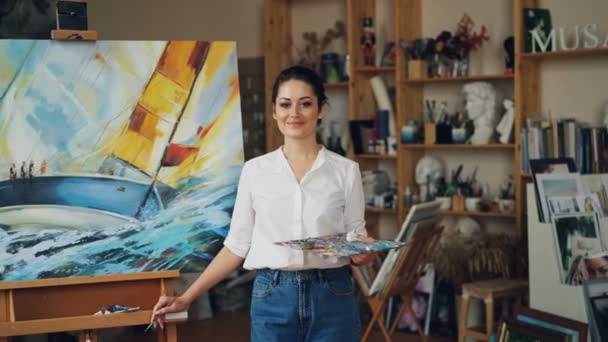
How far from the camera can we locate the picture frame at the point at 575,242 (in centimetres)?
389

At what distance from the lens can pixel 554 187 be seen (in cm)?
401

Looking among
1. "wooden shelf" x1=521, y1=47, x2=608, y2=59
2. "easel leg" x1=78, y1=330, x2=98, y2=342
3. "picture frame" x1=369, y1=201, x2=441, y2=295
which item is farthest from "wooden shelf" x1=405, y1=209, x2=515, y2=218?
"easel leg" x1=78, y1=330, x2=98, y2=342

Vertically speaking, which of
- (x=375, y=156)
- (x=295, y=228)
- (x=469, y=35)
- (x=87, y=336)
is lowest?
(x=87, y=336)

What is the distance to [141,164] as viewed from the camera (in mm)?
3084

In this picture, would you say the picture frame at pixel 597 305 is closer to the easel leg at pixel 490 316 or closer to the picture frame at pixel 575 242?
the picture frame at pixel 575 242

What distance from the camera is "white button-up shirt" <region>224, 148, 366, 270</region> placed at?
2.40 m

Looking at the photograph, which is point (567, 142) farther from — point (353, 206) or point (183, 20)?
point (183, 20)

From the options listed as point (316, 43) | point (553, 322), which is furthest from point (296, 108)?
point (316, 43)

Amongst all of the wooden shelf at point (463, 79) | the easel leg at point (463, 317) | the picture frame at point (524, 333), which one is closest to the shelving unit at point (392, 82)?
the wooden shelf at point (463, 79)

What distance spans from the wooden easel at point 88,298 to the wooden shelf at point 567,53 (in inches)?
113

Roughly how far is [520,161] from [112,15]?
330cm

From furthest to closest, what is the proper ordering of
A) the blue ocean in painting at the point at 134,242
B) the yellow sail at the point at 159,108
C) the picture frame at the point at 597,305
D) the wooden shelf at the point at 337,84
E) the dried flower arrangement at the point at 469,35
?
the wooden shelf at the point at 337,84 → the dried flower arrangement at the point at 469,35 → the picture frame at the point at 597,305 → the yellow sail at the point at 159,108 → the blue ocean in painting at the point at 134,242

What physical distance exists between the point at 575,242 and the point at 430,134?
5.47 ft

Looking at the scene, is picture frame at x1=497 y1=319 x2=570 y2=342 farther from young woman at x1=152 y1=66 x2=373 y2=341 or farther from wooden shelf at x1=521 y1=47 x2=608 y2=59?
young woman at x1=152 y1=66 x2=373 y2=341
